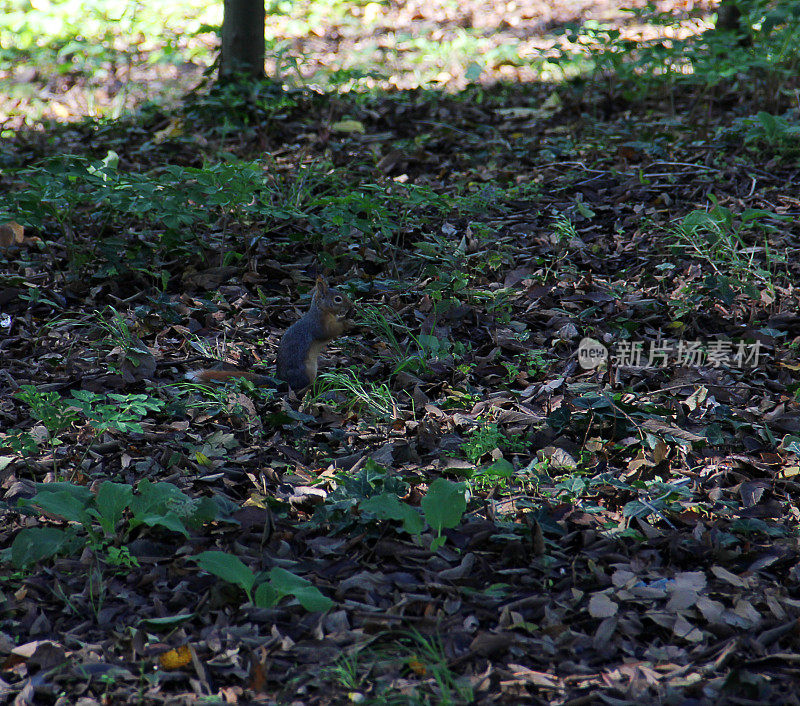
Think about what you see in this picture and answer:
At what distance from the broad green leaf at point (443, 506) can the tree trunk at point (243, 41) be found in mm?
6207

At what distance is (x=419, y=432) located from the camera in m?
3.92

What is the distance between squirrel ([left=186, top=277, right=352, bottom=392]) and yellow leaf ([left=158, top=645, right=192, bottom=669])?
1837 millimetres

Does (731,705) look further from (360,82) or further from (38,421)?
(360,82)

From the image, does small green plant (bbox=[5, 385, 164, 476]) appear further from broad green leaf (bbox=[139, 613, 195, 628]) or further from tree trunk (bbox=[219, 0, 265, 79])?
tree trunk (bbox=[219, 0, 265, 79])

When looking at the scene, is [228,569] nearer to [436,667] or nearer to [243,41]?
[436,667]

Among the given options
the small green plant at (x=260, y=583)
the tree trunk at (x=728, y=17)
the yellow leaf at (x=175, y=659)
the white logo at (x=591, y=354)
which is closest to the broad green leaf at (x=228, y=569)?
the small green plant at (x=260, y=583)

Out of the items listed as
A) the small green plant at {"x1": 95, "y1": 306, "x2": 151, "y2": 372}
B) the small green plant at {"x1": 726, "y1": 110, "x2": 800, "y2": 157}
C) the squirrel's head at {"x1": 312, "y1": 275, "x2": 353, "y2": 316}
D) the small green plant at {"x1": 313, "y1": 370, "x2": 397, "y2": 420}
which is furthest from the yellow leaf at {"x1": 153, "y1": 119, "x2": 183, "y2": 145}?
the small green plant at {"x1": 726, "y1": 110, "x2": 800, "y2": 157}

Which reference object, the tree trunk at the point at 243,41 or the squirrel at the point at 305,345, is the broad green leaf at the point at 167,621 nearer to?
the squirrel at the point at 305,345

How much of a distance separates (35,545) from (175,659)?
29.7 inches

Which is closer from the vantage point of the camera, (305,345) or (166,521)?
(166,521)

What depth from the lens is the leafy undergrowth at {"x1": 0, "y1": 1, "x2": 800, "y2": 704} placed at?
8.75 ft

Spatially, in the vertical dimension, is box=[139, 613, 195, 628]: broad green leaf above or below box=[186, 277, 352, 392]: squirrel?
below

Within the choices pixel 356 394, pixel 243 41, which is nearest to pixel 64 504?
pixel 356 394

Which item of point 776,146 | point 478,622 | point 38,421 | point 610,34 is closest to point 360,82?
point 610,34
